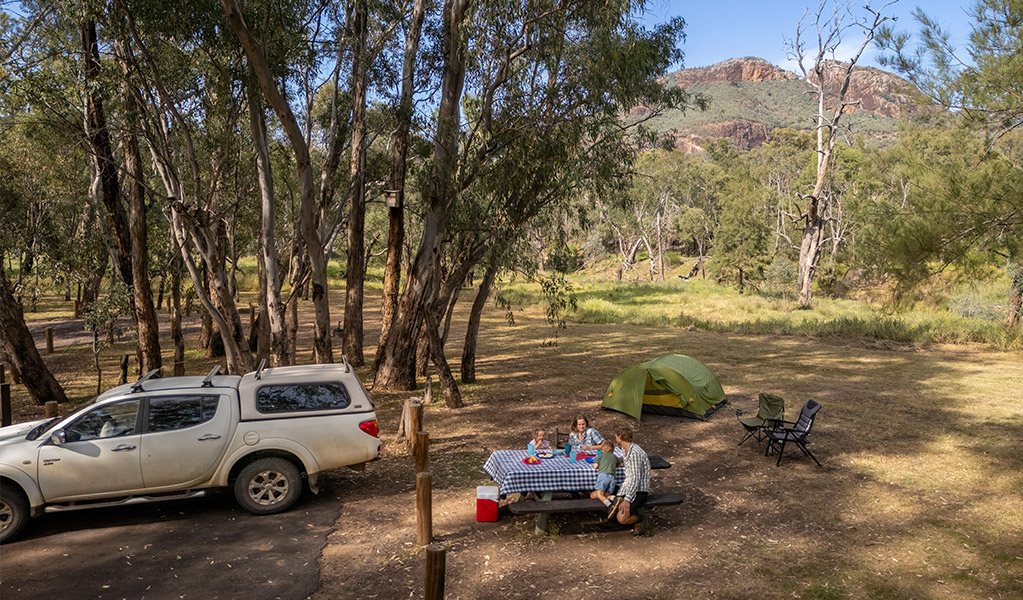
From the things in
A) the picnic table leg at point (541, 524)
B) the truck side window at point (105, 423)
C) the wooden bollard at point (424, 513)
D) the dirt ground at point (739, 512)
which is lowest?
the dirt ground at point (739, 512)

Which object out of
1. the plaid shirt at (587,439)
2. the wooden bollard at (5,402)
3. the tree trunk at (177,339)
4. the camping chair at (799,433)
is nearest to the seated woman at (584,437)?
the plaid shirt at (587,439)

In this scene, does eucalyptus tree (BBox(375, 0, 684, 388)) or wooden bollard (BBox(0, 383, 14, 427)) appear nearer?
wooden bollard (BBox(0, 383, 14, 427))

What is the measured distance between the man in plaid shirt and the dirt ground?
0.26 metres

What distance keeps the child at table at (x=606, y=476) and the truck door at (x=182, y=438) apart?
4.19m

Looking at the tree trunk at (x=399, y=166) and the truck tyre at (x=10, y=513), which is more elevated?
the tree trunk at (x=399, y=166)

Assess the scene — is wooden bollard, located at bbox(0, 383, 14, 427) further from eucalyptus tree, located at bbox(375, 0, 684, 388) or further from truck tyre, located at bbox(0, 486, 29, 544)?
eucalyptus tree, located at bbox(375, 0, 684, 388)

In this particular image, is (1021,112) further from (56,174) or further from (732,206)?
(732,206)

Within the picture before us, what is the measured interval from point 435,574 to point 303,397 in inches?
162

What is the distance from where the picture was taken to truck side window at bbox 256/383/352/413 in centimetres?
780

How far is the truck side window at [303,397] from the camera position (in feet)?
25.6

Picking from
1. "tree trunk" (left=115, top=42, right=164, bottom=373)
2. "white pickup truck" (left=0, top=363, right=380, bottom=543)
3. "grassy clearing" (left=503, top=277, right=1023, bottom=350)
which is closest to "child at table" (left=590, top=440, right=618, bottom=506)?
"white pickup truck" (left=0, top=363, right=380, bottom=543)

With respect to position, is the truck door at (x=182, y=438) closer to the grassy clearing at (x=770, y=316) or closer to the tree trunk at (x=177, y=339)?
the tree trunk at (x=177, y=339)

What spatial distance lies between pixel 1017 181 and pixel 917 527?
5.93 m

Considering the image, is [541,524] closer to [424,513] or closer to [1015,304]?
[424,513]
